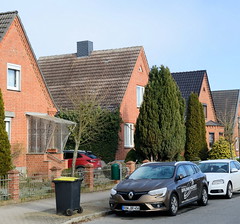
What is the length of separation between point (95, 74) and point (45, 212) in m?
21.8

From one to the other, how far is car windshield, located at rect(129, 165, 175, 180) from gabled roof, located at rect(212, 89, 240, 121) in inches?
1454

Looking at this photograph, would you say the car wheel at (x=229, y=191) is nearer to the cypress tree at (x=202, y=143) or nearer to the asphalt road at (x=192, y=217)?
the asphalt road at (x=192, y=217)

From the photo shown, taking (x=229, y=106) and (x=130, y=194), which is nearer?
(x=130, y=194)

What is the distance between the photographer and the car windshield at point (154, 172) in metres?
14.2

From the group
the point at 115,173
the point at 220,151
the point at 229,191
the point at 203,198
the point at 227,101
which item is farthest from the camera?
the point at 227,101

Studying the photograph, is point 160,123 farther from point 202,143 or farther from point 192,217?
point 192,217

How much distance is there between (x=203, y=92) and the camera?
145ft

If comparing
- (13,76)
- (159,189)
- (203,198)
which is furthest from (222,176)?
(13,76)

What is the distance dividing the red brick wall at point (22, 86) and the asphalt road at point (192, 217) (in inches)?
417

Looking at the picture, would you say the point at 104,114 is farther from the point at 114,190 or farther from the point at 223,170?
the point at 114,190

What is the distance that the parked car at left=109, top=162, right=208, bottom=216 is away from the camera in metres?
12.9

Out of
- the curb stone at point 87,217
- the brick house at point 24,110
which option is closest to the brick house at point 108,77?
the brick house at point 24,110

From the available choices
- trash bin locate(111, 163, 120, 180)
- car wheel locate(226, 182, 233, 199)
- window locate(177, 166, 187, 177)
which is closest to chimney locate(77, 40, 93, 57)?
trash bin locate(111, 163, 120, 180)

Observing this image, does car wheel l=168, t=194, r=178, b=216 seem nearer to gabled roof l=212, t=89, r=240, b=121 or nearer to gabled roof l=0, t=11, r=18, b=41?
gabled roof l=0, t=11, r=18, b=41
